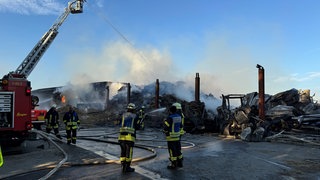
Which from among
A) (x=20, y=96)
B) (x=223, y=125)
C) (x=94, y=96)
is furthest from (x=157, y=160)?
(x=94, y=96)

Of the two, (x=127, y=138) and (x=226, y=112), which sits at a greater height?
(x=226, y=112)

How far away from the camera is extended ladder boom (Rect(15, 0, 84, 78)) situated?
867 inches

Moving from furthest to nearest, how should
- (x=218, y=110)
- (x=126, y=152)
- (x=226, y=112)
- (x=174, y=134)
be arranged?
(x=218, y=110), (x=226, y=112), (x=174, y=134), (x=126, y=152)

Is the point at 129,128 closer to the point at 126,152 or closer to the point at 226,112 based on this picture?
the point at 126,152

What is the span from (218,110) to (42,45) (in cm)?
1253

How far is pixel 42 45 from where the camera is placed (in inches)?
914

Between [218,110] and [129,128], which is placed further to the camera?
[218,110]

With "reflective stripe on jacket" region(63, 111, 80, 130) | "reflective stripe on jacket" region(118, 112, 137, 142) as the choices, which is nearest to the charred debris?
"reflective stripe on jacket" region(63, 111, 80, 130)

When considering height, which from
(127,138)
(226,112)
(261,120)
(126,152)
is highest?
(226,112)

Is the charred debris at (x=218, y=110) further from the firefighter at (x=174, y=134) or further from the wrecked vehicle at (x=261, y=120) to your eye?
the firefighter at (x=174, y=134)

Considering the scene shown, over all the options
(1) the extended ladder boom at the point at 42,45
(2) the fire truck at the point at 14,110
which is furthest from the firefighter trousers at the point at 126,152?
(1) the extended ladder boom at the point at 42,45

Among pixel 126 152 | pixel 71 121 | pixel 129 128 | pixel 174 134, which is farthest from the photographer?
pixel 71 121

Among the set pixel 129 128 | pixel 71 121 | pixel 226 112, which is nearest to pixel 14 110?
pixel 71 121

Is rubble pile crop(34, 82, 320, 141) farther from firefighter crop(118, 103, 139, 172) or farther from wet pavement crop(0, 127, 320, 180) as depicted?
firefighter crop(118, 103, 139, 172)
